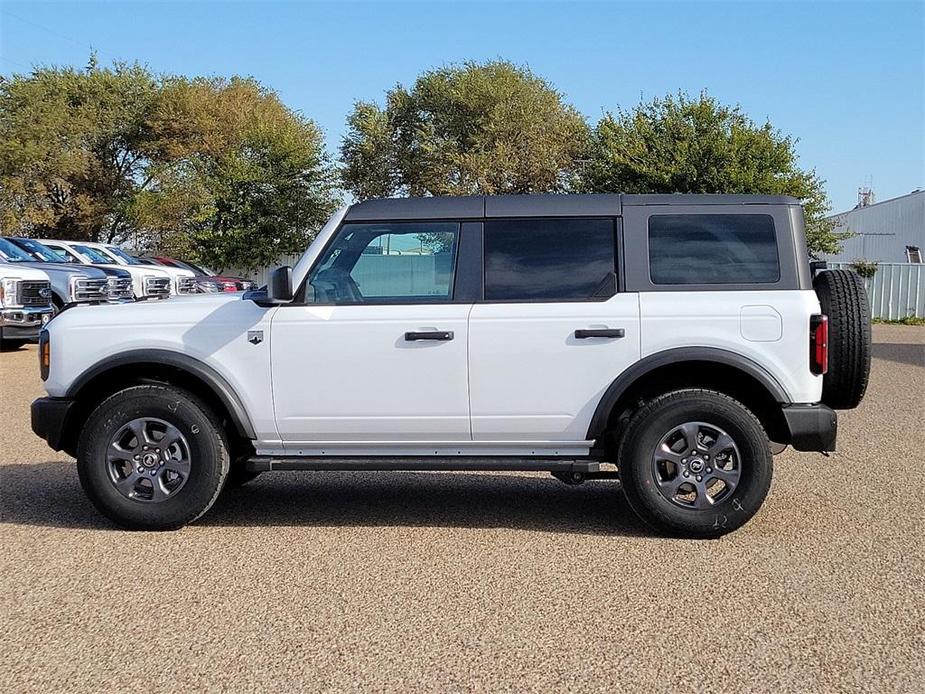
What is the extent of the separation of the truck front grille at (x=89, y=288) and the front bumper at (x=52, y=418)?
38.6ft

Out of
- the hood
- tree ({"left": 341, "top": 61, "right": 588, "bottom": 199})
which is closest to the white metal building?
tree ({"left": 341, "top": 61, "right": 588, "bottom": 199})

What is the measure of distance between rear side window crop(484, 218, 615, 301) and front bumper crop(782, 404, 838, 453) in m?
1.22

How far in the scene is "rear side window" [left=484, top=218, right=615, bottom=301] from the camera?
5773 mm

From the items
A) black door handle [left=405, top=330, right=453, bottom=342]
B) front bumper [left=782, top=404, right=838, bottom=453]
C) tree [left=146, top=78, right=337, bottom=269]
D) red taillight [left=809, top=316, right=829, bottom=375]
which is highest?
tree [left=146, top=78, right=337, bottom=269]

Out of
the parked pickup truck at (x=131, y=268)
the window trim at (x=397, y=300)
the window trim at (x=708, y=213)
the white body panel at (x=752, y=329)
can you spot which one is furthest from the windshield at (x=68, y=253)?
the white body panel at (x=752, y=329)

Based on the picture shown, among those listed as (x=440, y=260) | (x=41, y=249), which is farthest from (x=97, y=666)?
(x=41, y=249)

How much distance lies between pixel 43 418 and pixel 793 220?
14.8ft

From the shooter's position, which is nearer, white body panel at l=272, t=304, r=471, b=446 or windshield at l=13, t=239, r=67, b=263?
white body panel at l=272, t=304, r=471, b=446

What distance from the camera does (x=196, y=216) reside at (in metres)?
39.9

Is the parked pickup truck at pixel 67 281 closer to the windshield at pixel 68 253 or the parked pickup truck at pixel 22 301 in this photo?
the parked pickup truck at pixel 22 301

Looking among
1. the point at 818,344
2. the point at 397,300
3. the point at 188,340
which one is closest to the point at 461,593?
the point at 397,300

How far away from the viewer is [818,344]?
5543mm

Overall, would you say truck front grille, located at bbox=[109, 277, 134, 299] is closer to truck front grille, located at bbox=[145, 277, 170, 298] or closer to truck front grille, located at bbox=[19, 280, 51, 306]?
truck front grille, located at bbox=[19, 280, 51, 306]

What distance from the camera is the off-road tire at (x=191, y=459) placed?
226 inches
